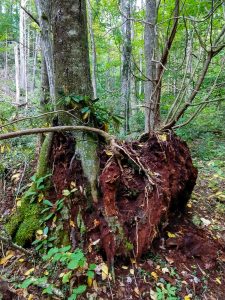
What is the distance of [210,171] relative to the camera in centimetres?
538

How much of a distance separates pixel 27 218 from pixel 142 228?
4.44 feet

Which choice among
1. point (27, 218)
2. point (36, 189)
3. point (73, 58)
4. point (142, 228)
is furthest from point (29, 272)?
point (73, 58)

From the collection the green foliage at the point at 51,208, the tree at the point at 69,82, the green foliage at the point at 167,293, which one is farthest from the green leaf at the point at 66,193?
the green foliage at the point at 167,293

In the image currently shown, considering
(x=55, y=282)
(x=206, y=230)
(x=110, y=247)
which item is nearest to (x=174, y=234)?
(x=206, y=230)

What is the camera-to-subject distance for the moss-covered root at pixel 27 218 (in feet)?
9.20

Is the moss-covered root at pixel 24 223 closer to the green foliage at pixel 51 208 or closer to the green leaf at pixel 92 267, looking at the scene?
the green foliage at pixel 51 208

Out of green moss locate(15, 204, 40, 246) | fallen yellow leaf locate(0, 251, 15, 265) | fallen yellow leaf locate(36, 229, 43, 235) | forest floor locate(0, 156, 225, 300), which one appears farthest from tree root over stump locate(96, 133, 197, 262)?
fallen yellow leaf locate(0, 251, 15, 265)

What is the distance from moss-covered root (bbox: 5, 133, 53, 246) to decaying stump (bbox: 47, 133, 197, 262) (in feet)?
0.46

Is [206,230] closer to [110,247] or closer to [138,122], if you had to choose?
[110,247]

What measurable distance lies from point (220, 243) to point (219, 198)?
3.73 ft

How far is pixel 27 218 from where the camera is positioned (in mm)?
2908

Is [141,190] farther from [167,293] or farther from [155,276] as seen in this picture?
[167,293]

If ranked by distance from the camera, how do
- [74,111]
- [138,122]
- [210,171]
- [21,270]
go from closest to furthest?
[21,270] → [74,111] → [210,171] → [138,122]

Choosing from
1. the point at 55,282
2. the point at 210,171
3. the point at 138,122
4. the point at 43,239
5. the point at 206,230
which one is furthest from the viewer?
the point at 138,122
